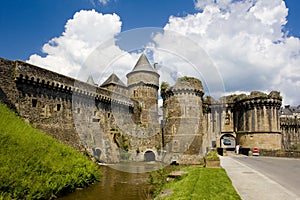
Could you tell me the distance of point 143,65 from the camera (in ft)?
115

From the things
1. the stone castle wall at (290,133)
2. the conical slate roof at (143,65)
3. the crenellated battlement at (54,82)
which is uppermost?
the conical slate roof at (143,65)

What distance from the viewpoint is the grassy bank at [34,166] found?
29.4 feet

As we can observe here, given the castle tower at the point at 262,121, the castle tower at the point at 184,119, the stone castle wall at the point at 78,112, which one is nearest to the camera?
the stone castle wall at the point at 78,112

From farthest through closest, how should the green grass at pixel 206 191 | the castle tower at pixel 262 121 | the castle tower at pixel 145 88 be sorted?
the castle tower at pixel 145 88
the castle tower at pixel 262 121
the green grass at pixel 206 191

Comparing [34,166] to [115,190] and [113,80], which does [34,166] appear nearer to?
[115,190]

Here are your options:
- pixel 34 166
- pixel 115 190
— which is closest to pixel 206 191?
pixel 115 190

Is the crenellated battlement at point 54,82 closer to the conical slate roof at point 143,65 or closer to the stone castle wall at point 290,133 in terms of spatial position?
the conical slate roof at point 143,65

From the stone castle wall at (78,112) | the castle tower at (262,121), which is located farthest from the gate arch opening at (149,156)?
the castle tower at (262,121)

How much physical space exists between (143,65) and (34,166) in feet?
86.6

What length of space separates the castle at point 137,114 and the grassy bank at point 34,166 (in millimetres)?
3321

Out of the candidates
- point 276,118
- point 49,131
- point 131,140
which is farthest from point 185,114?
point 49,131

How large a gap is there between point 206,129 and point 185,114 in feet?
24.3

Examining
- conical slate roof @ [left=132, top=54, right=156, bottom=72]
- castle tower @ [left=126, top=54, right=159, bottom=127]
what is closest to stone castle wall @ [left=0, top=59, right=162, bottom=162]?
castle tower @ [left=126, top=54, right=159, bottom=127]

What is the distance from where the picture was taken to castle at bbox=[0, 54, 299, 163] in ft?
54.8
